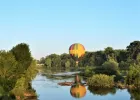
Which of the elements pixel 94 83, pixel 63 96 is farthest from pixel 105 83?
pixel 63 96

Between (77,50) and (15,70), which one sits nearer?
(15,70)

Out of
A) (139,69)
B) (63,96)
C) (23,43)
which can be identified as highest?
(23,43)

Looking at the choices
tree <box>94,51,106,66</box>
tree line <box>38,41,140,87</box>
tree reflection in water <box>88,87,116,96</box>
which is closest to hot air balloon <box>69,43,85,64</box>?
tree line <box>38,41,140,87</box>

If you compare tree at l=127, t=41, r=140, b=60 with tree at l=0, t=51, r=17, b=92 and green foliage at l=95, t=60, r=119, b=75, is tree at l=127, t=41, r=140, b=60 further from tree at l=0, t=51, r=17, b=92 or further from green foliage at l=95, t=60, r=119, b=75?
tree at l=0, t=51, r=17, b=92

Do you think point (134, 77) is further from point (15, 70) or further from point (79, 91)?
point (15, 70)

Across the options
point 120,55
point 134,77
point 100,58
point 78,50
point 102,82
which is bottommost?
point 102,82

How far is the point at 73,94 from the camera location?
5169cm

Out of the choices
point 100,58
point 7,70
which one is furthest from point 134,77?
point 100,58

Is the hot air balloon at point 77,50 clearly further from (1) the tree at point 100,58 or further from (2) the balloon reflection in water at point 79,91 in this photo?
(1) the tree at point 100,58

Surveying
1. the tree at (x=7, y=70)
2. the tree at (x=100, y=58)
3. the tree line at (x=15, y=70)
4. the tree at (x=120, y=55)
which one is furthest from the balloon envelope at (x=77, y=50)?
the tree at (x=120, y=55)

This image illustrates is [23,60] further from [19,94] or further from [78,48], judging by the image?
[78,48]

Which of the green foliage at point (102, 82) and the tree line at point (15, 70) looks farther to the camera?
the green foliage at point (102, 82)

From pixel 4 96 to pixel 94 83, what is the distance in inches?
1176

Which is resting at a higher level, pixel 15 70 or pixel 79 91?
pixel 15 70
